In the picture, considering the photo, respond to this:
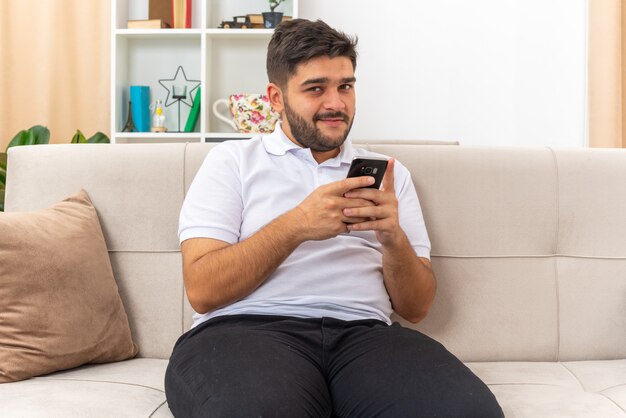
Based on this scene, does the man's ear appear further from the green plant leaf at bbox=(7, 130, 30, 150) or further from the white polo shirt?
the green plant leaf at bbox=(7, 130, 30, 150)

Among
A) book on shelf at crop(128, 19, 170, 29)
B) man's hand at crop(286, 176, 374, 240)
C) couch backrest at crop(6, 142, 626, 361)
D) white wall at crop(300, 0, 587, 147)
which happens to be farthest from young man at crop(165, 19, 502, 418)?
white wall at crop(300, 0, 587, 147)

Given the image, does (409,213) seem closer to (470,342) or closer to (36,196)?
(470,342)

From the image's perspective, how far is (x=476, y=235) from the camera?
1.85m

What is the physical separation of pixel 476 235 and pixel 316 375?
2.15 ft

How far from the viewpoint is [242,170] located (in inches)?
66.8

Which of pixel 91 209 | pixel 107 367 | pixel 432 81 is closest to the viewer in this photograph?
pixel 107 367

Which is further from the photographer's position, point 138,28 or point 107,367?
point 138,28

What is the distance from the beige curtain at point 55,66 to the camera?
3.73 metres

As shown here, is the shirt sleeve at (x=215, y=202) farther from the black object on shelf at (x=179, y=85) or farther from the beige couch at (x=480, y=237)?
the black object on shelf at (x=179, y=85)

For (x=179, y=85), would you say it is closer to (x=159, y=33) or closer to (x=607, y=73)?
(x=159, y=33)

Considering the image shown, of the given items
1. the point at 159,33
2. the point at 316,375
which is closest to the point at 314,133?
the point at 316,375

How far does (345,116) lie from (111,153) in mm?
562

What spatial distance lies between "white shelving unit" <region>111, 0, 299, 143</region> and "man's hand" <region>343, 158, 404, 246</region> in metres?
2.13

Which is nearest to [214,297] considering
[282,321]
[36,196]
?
[282,321]
